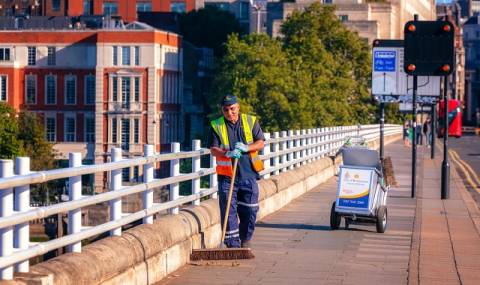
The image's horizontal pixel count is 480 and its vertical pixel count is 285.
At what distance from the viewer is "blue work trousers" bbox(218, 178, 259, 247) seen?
1557 cm

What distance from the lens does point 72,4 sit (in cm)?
17200

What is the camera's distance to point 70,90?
135750 millimetres

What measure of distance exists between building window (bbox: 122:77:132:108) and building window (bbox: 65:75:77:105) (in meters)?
4.76

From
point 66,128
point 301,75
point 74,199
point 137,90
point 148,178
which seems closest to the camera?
point 74,199

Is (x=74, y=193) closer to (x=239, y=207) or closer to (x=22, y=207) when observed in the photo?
(x=22, y=207)

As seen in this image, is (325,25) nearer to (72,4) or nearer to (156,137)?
(156,137)

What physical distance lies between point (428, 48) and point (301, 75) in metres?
86.7

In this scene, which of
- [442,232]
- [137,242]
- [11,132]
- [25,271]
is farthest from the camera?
[11,132]

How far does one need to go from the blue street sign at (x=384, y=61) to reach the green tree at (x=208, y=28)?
368ft

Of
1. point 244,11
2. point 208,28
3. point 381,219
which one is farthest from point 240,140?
point 244,11

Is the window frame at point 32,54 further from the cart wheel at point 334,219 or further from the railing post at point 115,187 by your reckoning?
the railing post at point 115,187

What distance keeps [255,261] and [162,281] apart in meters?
2.10

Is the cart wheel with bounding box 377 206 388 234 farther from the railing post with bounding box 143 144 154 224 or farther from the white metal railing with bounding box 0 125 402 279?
the railing post with bounding box 143 144 154 224

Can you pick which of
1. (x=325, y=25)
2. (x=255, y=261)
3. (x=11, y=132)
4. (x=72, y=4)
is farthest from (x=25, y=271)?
(x=72, y=4)
